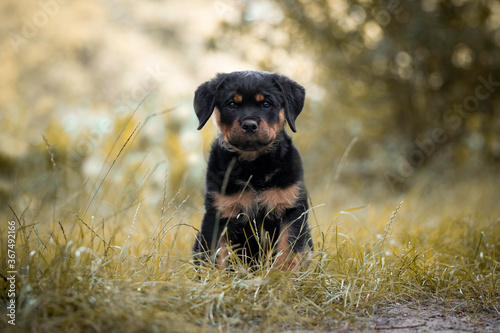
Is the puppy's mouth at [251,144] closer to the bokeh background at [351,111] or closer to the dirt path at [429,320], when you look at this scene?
the dirt path at [429,320]

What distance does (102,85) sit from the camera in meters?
19.9

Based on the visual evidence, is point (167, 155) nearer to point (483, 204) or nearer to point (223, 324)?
point (483, 204)

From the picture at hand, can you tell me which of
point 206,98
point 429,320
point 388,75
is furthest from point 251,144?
point 388,75

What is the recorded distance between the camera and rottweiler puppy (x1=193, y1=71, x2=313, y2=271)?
309 cm

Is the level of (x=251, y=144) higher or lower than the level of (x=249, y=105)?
lower

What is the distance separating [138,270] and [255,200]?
2.98 ft

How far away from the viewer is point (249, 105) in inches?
130

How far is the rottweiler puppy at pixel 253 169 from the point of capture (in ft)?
10.1

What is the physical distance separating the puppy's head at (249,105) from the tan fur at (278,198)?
0.99 ft

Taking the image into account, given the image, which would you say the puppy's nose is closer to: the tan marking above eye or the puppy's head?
the puppy's head

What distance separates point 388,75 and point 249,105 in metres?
4.56

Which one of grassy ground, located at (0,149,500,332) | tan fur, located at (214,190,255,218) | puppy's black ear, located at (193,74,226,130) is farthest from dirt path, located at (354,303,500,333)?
puppy's black ear, located at (193,74,226,130)

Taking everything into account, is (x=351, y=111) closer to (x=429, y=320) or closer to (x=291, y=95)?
(x=291, y=95)

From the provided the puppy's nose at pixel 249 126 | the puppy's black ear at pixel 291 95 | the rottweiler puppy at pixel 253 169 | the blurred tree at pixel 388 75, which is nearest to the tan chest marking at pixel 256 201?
the rottweiler puppy at pixel 253 169
